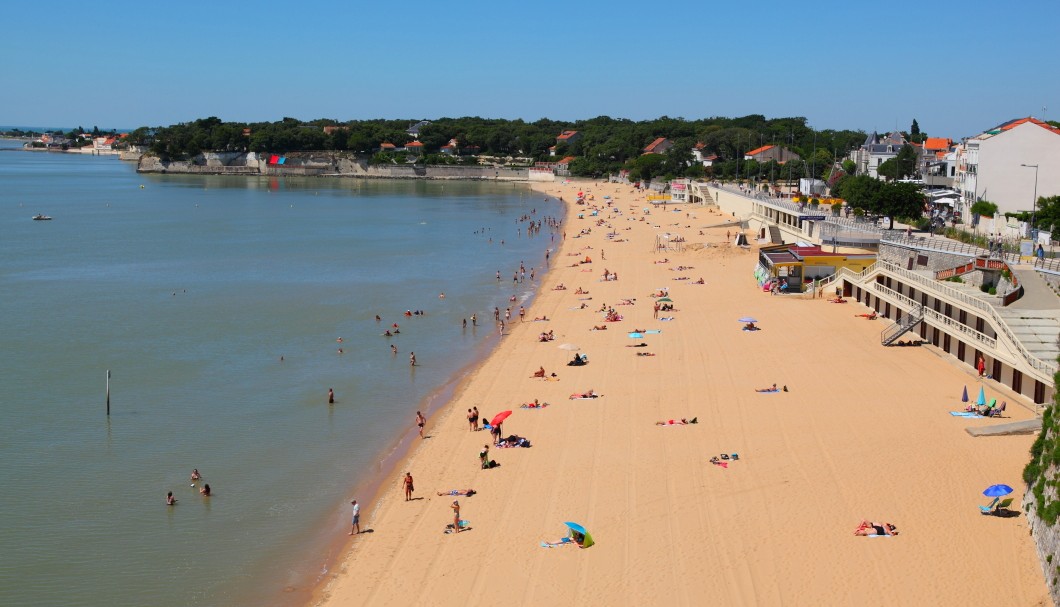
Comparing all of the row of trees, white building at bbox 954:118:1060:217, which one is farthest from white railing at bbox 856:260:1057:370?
white building at bbox 954:118:1060:217

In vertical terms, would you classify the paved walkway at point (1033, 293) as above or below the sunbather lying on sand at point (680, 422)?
above

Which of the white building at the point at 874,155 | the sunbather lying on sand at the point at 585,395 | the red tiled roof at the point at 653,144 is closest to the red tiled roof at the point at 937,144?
the white building at the point at 874,155

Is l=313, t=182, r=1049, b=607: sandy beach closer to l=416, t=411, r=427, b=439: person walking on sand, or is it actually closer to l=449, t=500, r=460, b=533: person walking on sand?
l=449, t=500, r=460, b=533: person walking on sand

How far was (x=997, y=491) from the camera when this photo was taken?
54.5ft

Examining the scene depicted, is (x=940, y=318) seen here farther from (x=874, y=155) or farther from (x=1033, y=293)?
(x=874, y=155)

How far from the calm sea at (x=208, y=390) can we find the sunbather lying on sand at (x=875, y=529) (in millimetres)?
9011

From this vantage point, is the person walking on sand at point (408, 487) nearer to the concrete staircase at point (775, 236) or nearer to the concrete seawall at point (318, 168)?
the concrete staircase at point (775, 236)

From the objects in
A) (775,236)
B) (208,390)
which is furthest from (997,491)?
(775,236)

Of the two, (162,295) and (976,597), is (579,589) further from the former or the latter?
(162,295)

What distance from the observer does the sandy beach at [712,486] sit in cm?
1490

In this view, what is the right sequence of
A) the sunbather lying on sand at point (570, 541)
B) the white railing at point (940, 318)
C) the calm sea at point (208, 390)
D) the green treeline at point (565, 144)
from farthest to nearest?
the green treeline at point (565, 144) < the white railing at point (940, 318) < the calm sea at point (208, 390) < the sunbather lying on sand at point (570, 541)

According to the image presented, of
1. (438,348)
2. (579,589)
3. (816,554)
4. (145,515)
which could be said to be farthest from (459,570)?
(438,348)

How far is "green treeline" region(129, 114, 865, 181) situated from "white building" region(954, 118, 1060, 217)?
66.2m

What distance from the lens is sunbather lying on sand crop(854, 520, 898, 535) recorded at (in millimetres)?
16141
